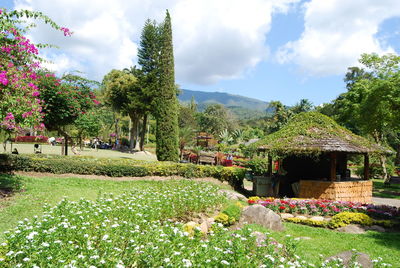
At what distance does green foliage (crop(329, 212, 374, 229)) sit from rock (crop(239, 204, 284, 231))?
2153mm

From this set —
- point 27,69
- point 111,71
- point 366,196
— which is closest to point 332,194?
point 366,196

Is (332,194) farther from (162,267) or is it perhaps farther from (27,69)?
(27,69)

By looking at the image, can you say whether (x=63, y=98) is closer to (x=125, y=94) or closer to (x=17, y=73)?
(x=17, y=73)

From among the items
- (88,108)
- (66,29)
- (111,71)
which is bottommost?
(88,108)

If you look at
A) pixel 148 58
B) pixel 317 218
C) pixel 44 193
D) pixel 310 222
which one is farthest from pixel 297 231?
pixel 148 58

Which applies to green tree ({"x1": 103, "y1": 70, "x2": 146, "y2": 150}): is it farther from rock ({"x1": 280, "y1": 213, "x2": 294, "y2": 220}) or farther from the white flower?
the white flower

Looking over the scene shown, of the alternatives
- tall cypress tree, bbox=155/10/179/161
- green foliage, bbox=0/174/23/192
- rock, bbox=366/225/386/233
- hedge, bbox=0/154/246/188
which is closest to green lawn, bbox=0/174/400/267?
green foliage, bbox=0/174/23/192

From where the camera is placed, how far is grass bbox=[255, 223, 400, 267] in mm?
7055

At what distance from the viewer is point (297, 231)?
30.2ft

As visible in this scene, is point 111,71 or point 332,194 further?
point 111,71

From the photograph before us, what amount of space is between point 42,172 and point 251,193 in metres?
9.83

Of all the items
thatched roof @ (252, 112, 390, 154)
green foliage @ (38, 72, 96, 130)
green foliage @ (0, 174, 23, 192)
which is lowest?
green foliage @ (0, 174, 23, 192)

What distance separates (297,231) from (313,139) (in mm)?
5317

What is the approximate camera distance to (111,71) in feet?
124
